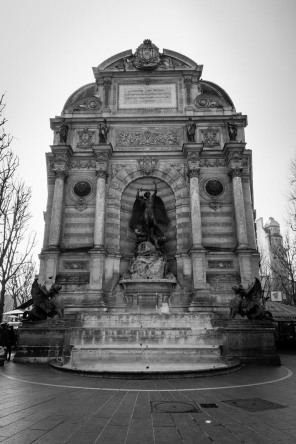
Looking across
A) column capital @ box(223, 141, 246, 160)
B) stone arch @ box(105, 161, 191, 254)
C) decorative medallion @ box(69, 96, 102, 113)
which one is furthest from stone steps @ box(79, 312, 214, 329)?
decorative medallion @ box(69, 96, 102, 113)

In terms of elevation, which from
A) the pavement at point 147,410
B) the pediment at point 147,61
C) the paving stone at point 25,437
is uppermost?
the pediment at point 147,61

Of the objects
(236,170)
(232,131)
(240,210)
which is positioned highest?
(232,131)

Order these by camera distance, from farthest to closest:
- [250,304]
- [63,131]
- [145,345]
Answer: [63,131]
[250,304]
[145,345]

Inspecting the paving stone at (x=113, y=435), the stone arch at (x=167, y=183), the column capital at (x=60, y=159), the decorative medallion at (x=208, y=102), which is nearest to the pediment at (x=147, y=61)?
the decorative medallion at (x=208, y=102)

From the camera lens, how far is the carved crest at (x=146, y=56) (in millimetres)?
23644

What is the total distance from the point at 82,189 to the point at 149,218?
16.0 feet

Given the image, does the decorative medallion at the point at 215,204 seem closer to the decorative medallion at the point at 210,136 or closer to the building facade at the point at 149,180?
the building facade at the point at 149,180

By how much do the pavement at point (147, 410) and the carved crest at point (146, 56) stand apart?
72.2 ft

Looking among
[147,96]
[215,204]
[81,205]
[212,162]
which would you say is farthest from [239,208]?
[147,96]

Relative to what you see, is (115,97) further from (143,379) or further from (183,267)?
(143,379)

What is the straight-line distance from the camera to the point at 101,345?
12422mm

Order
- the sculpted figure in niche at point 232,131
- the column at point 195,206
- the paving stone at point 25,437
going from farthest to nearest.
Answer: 1. the sculpted figure in niche at point 232,131
2. the column at point 195,206
3. the paving stone at point 25,437

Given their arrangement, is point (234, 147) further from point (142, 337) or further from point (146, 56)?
point (142, 337)

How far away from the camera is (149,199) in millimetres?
20125
